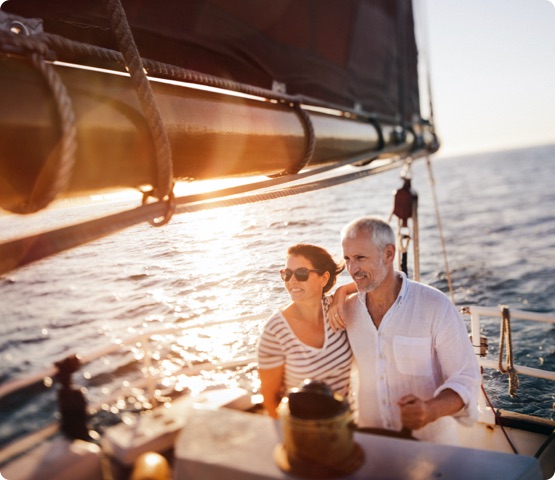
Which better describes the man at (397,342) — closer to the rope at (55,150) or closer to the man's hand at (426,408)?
the man's hand at (426,408)

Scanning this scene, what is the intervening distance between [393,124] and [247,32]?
1585 millimetres

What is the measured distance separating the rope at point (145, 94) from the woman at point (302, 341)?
Result: 48.5 inches

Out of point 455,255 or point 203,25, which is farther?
point 455,255

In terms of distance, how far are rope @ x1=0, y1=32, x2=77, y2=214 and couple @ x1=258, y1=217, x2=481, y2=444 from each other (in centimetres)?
144

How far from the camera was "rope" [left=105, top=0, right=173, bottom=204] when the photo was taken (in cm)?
99

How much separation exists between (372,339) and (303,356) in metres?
0.30

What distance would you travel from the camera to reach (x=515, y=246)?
68.7 ft

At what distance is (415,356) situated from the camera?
6.55ft

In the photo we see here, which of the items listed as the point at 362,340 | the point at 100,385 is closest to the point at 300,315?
the point at 362,340

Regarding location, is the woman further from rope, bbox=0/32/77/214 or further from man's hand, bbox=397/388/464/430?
rope, bbox=0/32/77/214

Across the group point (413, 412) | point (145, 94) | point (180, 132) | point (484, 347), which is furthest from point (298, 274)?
point (484, 347)

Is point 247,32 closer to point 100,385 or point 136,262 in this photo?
point 136,262

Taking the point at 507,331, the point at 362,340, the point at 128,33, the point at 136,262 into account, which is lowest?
the point at 507,331

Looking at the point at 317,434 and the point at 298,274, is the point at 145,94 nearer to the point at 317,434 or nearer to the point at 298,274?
the point at 317,434
